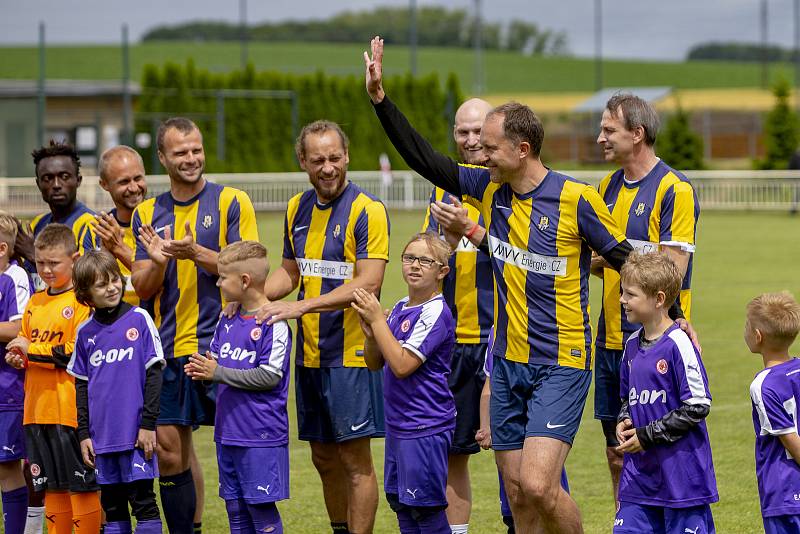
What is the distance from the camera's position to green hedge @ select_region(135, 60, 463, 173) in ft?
129

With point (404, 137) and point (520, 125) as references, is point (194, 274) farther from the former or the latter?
point (520, 125)

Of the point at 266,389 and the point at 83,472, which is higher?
the point at 266,389

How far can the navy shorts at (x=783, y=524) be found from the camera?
4.78m

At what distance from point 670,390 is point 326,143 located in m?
2.18

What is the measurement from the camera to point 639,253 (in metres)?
5.04

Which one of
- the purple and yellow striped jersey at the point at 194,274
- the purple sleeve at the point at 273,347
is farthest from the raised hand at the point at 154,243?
the purple sleeve at the point at 273,347

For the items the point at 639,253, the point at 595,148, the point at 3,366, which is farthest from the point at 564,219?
the point at 595,148

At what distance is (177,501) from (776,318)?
10.7ft

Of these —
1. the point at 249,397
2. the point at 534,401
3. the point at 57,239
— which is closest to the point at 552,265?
the point at 534,401

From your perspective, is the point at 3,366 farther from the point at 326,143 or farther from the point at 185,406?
the point at 326,143

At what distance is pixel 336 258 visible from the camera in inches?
240

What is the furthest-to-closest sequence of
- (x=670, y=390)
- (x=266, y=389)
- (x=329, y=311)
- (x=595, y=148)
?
(x=595, y=148)
(x=329, y=311)
(x=266, y=389)
(x=670, y=390)

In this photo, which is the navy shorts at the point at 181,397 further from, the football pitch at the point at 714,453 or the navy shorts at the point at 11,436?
the football pitch at the point at 714,453

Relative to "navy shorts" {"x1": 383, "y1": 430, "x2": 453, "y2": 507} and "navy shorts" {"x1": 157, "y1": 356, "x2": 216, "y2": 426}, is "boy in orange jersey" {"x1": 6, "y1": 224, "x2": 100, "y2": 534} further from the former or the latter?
"navy shorts" {"x1": 383, "y1": 430, "x2": 453, "y2": 507}
